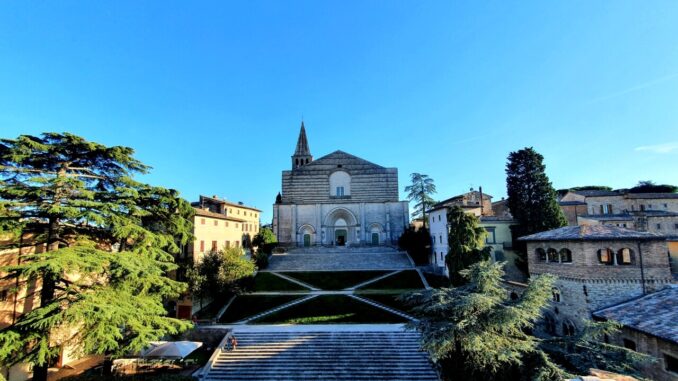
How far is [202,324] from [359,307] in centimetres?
991

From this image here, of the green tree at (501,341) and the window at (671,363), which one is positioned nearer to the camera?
the green tree at (501,341)

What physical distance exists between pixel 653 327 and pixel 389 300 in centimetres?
1399

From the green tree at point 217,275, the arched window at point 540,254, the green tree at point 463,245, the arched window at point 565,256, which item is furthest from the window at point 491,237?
the green tree at point 217,275

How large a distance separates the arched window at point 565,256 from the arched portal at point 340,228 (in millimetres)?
28681

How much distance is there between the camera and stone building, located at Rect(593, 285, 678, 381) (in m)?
11.1

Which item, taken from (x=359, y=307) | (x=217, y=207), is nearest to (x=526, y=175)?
(x=359, y=307)

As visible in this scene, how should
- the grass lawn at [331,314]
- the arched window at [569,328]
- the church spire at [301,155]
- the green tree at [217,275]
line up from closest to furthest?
the arched window at [569,328], the grass lawn at [331,314], the green tree at [217,275], the church spire at [301,155]

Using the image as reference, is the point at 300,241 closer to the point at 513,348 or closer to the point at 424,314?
the point at 424,314

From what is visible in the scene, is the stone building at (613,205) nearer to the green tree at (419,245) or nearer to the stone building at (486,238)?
the stone building at (486,238)

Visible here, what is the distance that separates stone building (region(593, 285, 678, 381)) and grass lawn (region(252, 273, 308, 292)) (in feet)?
64.6

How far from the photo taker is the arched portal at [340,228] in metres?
44.5

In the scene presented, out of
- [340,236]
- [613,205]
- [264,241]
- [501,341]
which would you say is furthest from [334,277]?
[613,205]

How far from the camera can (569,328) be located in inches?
646

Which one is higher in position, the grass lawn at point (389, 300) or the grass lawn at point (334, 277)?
the grass lawn at point (334, 277)
